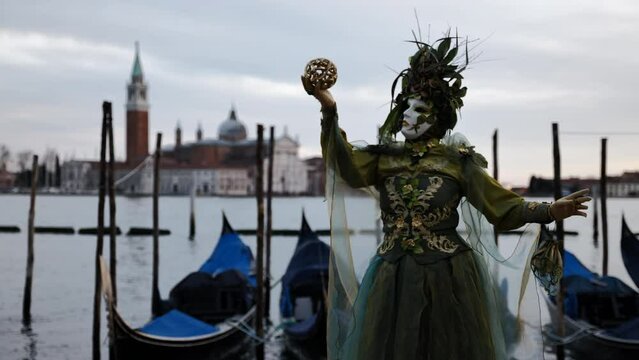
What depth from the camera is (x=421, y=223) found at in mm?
3064

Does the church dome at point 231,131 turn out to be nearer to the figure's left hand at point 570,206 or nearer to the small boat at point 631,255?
the small boat at point 631,255

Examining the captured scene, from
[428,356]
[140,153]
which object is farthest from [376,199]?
[140,153]

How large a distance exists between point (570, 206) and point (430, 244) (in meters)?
0.44

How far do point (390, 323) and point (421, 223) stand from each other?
1.06ft

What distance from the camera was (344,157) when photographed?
3.13 m

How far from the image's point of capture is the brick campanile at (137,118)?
102 meters

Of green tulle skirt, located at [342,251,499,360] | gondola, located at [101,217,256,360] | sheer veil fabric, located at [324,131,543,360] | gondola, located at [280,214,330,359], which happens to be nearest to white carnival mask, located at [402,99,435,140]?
sheer veil fabric, located at [324,131,543,360]

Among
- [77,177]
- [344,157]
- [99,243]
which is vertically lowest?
[99,243]

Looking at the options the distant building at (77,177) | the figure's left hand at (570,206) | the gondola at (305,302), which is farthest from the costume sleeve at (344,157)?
the distant building at (77,177)

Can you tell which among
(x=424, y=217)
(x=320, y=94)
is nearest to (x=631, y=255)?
(x=424, y=217)

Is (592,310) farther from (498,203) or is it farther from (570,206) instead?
(570,206)

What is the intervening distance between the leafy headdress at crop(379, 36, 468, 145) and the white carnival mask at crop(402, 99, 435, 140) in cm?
2

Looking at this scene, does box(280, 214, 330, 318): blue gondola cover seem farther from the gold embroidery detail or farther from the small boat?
the gold embroidery detail

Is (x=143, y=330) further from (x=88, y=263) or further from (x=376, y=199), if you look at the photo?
(x=88, y=263)
